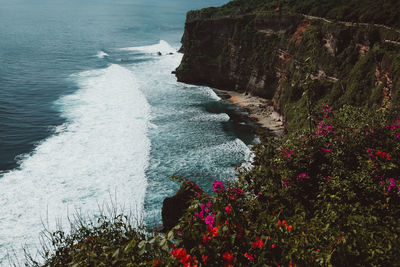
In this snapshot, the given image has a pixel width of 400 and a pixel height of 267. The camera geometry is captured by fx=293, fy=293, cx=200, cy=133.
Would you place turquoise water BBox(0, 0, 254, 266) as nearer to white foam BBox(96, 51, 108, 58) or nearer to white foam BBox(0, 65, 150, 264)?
white foam BBox(0, 65, 150, 264)

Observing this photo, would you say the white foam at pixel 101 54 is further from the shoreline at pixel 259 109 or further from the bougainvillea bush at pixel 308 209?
the bougainvillea bush at pixel 308 209

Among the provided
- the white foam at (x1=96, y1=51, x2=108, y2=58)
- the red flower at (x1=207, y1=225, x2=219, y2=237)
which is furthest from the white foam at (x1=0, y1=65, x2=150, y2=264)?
the white foam at (x1=96, y1=51, x2=108, y2=58)

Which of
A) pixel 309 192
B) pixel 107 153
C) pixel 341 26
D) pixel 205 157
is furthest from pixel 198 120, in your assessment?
pixel 309 192

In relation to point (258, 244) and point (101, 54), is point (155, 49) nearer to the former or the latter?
point (101, 54)

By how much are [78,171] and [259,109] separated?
94.9 feet

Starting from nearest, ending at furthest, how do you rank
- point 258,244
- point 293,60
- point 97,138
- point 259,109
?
point 258,244, point 97,138, point 293,60, point 259,109

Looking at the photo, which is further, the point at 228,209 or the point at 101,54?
the point at 101,54

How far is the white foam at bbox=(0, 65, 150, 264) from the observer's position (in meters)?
23.5

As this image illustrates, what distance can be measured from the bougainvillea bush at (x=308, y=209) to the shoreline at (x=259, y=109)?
25637 mm

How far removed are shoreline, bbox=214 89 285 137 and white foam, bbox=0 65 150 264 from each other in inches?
624

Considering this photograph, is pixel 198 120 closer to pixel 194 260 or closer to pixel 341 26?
pixel 341 26

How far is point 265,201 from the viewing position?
10594mm

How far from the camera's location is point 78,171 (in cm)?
2967

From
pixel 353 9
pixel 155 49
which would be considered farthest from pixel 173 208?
pixel 155 49
